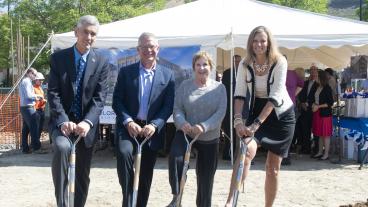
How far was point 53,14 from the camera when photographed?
28.2 meters

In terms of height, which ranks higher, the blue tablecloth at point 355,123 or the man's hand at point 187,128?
the man's hand at point 187,128

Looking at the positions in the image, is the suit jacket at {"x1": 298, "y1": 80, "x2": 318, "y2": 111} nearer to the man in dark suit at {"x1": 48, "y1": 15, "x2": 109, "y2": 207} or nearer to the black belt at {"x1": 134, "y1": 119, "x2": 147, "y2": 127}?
the black belt at {"x1": 134, "y1": 119, "x2": 147, "y2": 127}

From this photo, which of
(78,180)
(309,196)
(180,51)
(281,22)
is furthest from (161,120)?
(281,22)

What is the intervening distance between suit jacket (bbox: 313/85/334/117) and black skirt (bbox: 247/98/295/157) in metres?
5.11

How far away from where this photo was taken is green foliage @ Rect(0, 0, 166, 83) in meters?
27.7

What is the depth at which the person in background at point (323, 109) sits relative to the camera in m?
9.84

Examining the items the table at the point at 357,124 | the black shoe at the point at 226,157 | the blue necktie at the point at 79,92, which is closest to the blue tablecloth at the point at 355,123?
the table at the point at 357,124

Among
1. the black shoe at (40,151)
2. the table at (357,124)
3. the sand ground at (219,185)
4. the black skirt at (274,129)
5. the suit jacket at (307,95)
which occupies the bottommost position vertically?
the black shoe at (40,151)

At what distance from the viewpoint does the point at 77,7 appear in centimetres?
2831

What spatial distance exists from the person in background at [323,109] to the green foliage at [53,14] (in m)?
18.9

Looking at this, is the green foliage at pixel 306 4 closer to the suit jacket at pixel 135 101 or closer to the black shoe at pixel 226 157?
the black shoe at pixel 226 157

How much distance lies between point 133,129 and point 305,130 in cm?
673

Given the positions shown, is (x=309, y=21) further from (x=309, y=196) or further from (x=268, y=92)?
(x=268, y=92)

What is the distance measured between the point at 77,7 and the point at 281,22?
20.7 m
